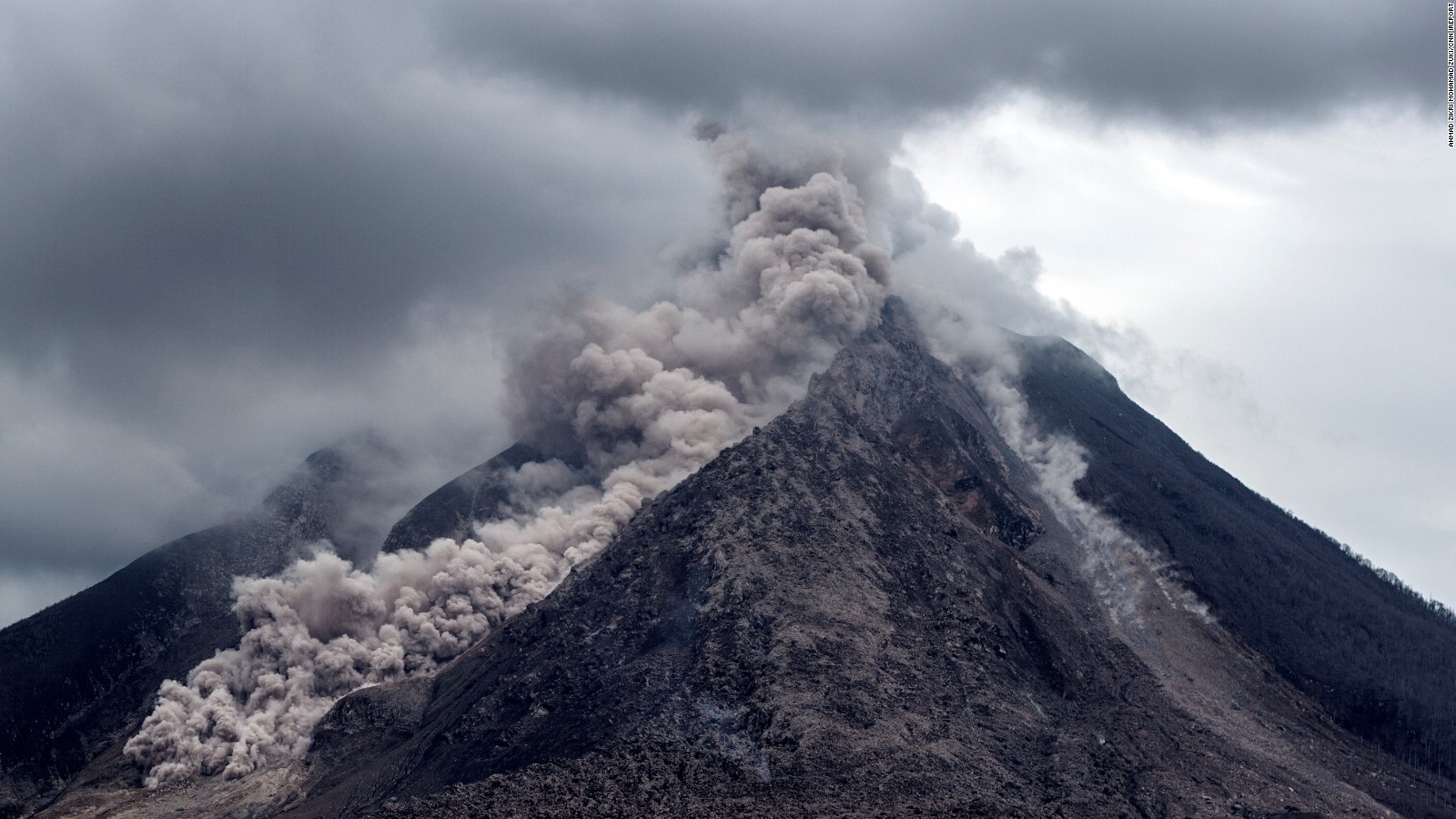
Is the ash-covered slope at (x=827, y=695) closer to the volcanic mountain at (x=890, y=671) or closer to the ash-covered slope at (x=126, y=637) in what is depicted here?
the volcanic mountain at (x=890, y=671)

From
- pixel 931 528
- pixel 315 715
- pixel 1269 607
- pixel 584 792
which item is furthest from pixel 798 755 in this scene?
pixel 1269 607

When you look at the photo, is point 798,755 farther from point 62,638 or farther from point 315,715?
point 62,638

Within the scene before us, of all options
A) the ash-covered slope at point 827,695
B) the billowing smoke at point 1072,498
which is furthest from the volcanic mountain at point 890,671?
the billowing smoke at point 1072,498

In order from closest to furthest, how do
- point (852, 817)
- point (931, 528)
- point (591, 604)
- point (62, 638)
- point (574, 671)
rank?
1. point (852, 817)
2. point (574, 671)
3. point (591, 604)
4. point (931, 528)
5. point (62, 638)

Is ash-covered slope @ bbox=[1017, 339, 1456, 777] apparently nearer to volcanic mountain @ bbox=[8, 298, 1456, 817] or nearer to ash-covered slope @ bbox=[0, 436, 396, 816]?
volcanic mountain @ bbox=[8, 298, 1456, 817]

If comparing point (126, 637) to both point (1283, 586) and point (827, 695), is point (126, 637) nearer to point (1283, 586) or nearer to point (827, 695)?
point (827, 695)

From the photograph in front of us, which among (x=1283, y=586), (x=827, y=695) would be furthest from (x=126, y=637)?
(x=1283, y=586)
